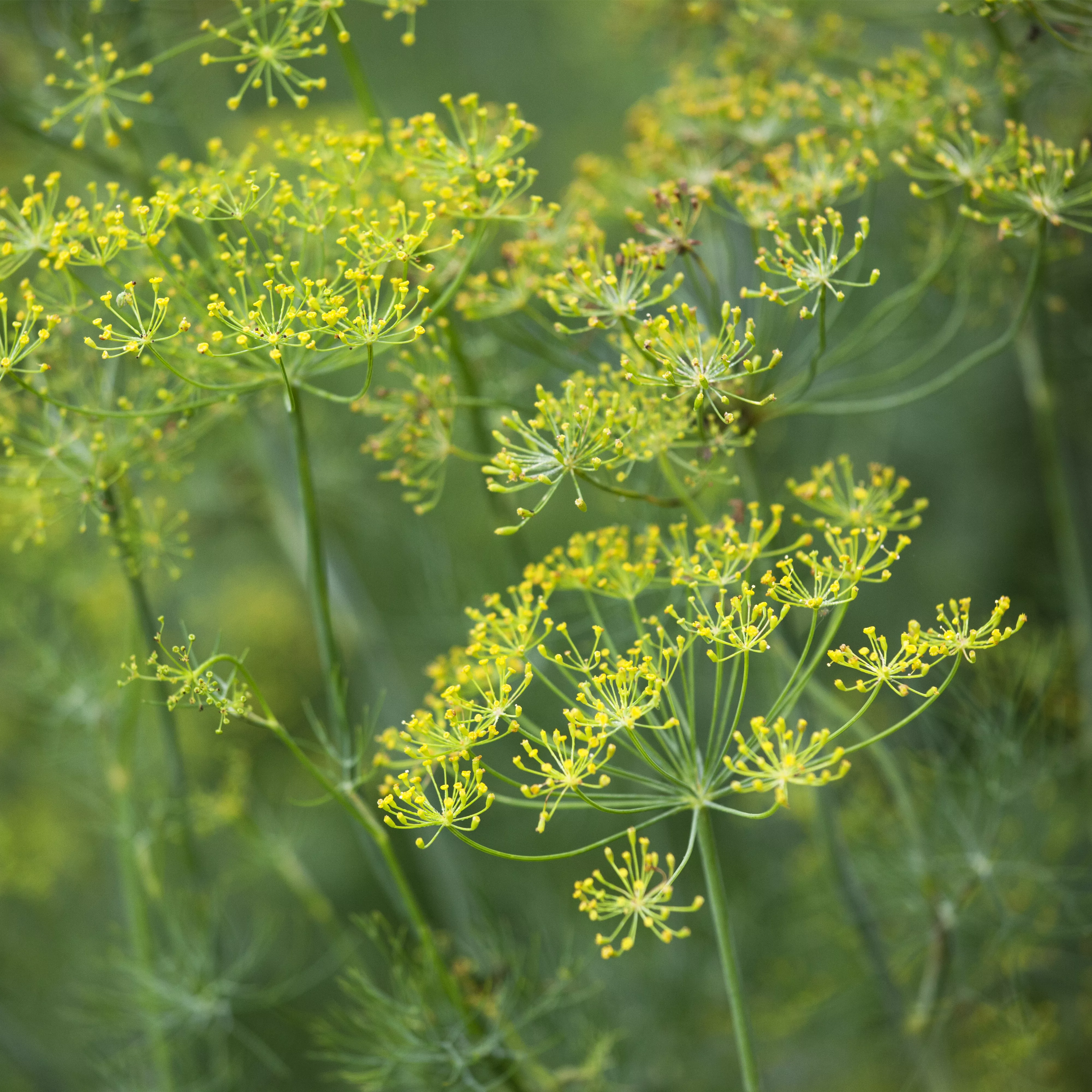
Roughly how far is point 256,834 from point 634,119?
2474 mm

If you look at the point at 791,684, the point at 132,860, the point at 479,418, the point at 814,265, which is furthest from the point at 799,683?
the point at 132,860

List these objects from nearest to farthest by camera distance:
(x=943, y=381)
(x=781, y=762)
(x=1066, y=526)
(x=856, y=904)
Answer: (x=781, y=762) → (x=943, y=381) → (x=856, y=904) → (x=1066, y=526)

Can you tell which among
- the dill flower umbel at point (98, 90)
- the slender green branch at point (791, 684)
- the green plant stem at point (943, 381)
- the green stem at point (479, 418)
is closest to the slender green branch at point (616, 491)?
the green stem at point (479, 418)

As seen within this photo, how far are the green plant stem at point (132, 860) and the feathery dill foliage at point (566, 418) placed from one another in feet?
0.05

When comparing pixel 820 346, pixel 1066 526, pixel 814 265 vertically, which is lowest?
pixel 1066 526

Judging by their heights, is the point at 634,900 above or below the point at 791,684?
below

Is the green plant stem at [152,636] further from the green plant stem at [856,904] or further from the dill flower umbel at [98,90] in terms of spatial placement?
the green plant stem at [856,904]

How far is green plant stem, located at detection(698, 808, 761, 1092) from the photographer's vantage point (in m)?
1.75

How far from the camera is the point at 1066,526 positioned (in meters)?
2.93

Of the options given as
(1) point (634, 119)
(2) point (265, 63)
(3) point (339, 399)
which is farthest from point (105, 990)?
(1) point (634, 119)

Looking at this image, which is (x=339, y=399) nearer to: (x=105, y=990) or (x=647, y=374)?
(x=647, y=374)

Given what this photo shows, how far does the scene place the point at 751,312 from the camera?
115 inches

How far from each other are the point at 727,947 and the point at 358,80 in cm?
200

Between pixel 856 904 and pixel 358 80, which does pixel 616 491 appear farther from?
pixel 856 904
